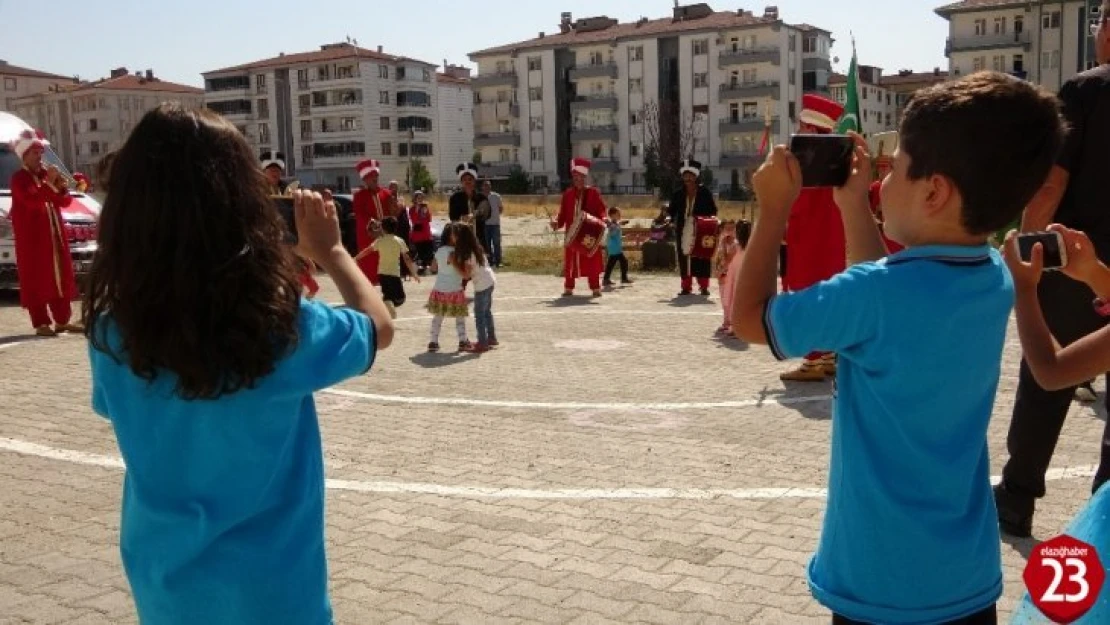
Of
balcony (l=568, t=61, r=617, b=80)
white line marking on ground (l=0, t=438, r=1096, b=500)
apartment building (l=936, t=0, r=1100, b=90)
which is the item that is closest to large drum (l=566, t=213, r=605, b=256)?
white line marking on ground (l=0, t=438, r=1096, b=500)

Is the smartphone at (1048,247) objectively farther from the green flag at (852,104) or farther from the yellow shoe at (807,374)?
the yellow shoe at (807,374)

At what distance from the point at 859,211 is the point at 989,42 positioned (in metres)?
95.1

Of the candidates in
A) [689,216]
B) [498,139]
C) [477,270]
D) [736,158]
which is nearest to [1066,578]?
[477,270]

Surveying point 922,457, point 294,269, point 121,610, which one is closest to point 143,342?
point 294,269

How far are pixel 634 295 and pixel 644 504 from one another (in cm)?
1127

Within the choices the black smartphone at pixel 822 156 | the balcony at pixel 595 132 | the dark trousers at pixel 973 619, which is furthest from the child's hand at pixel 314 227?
the balcony at pixel 595 132

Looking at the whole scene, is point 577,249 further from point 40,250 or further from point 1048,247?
point 1048,247

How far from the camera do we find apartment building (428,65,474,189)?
5226 inches

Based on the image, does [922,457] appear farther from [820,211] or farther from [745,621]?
[820,211]

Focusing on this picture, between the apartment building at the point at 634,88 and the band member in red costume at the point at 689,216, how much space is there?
74.8 metres

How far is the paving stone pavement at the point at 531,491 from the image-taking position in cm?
442

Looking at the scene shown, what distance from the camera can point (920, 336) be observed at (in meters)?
2.33

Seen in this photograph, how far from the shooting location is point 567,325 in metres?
13.4

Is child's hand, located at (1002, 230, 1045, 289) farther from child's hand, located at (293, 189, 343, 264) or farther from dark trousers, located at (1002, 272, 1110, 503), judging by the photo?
dark trousers, located at (1002, 272, 1110, 503)
